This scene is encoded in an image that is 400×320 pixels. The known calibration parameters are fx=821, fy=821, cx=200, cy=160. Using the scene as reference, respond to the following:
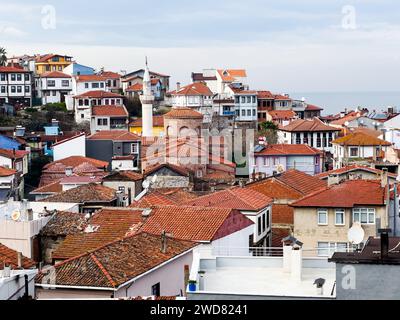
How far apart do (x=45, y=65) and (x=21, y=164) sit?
23819mm

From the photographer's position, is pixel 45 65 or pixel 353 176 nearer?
pixel 353 176

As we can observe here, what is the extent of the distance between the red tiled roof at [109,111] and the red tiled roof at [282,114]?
889 centimetres

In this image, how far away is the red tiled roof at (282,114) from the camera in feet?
156

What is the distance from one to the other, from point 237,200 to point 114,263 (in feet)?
27.0

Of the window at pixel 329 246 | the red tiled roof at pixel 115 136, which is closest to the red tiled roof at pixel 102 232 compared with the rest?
the window at pixel 329 246

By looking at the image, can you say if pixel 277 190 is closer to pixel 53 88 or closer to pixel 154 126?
pixel 154 126

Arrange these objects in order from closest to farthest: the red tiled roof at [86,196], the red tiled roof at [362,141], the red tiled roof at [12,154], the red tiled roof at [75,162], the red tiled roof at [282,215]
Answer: the red tiled roof at [282,215]
the red tiled roof at [86,196]
the red tiled roof at [12,154]
the red tiled roof at [75,162]
the red tiled roof at [362,141]

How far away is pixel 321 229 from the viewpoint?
1712cm

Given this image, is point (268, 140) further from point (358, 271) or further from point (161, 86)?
point (358, 271)

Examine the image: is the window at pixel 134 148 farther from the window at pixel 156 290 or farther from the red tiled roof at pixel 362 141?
the window at pixel 156 290

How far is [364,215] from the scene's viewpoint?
1673 centimetres
